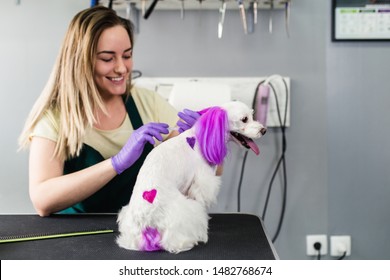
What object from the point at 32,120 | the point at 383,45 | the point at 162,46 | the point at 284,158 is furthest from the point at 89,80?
the point at 383,45

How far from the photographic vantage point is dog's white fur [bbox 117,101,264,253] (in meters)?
0.83

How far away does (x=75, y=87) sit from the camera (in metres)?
1.19

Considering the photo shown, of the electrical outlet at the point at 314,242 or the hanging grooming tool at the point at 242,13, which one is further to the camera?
the electrical outlet at the point at 314,242

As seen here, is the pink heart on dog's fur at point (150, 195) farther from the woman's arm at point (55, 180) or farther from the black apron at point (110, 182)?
the black apron at point (110, 182)

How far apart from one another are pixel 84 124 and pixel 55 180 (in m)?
0.18

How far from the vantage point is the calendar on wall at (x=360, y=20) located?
71.4 inches

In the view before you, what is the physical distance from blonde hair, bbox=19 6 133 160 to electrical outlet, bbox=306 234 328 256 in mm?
1124

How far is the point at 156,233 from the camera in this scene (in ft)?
2.76

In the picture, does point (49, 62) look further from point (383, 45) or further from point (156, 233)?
point (383, 45)

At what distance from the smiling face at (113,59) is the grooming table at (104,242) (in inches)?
14.2

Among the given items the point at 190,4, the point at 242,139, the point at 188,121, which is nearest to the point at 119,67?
the point at 188,121

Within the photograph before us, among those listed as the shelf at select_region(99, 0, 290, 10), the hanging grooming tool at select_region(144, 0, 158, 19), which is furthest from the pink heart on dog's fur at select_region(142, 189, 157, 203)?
the shelf at select_region(99, 0, 290, 10)

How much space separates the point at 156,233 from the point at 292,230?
118 centimetres

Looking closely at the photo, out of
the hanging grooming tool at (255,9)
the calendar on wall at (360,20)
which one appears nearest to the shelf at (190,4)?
the hanging grooming tool at (255,9)
